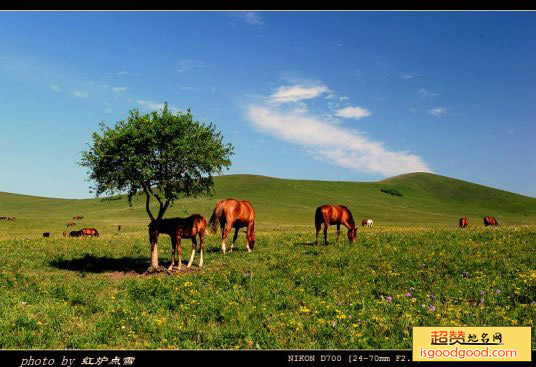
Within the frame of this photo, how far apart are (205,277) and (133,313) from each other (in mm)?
4601

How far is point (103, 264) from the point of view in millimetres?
22109

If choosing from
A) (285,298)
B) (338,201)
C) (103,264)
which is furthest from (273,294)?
(338,201)

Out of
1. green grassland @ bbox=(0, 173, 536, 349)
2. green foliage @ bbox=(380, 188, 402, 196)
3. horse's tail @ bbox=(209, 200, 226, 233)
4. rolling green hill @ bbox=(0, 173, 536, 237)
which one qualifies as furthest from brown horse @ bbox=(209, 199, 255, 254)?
green foliage @ bbox=(380, 188, 402, 196)

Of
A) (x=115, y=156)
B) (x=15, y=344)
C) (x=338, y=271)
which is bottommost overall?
(x=15, y=344)

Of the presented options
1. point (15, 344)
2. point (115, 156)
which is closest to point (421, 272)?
point (15, 344)

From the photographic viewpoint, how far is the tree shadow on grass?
20500 millimetres

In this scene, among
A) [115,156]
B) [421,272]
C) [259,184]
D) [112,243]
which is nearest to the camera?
[421,272]

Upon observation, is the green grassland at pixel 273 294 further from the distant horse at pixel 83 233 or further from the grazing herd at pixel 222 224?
the distant horse at pixel 83 233

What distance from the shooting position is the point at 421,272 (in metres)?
14.7

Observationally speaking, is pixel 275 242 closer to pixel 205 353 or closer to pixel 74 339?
pixel 74 339

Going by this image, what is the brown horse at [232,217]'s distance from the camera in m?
22.8

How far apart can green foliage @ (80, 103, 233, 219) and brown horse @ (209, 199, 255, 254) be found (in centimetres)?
238

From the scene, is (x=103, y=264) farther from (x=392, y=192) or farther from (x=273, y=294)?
(x=392, y=192)

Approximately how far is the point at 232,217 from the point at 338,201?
105765mm
